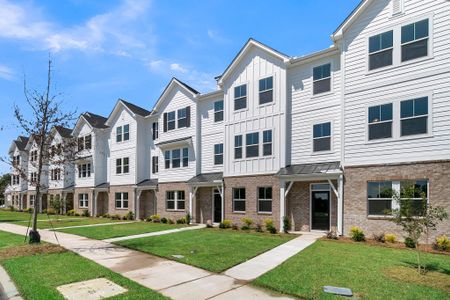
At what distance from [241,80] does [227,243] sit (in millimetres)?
11333

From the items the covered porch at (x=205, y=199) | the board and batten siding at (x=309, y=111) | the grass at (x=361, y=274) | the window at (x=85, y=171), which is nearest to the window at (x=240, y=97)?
the board and batten siding at (x=309, y=111)

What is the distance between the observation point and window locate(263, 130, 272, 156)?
63.9 feet

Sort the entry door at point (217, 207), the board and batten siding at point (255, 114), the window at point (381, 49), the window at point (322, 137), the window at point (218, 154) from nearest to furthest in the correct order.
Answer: the window at point (381, 49), the window at point (322, 137), the board and batten siding at point (255, 114), the entry door at point (217, 207), the window at point (218, 154)

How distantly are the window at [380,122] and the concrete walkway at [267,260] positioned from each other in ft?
18.5

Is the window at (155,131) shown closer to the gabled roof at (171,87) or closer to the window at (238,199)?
the gabled roof at (171,87)

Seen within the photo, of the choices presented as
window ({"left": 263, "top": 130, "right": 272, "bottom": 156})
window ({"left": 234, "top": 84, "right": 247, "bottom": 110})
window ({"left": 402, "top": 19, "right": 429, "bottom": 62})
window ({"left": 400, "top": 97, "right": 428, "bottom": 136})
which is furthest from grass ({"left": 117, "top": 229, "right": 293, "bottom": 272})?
window ({"left": 402, "top": 19, "right": 429, "bottom": 62})

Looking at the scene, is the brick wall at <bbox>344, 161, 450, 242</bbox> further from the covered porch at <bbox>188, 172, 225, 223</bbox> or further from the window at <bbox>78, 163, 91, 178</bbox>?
the window at <bbox>78, 163, 91, 178</bbox>

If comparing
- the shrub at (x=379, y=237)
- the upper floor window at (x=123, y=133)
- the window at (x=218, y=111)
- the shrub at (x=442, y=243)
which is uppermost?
the window at (x=218, y=111)

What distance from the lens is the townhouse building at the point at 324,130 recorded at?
13883 mm

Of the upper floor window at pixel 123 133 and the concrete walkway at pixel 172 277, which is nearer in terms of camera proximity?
the concrete walkway at pixel 172 277

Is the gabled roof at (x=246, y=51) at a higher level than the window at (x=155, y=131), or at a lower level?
higher

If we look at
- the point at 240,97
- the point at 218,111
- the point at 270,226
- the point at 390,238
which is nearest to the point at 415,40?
the point at 390,238

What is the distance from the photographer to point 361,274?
8516 millimetres

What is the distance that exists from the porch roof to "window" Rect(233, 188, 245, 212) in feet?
11.2
